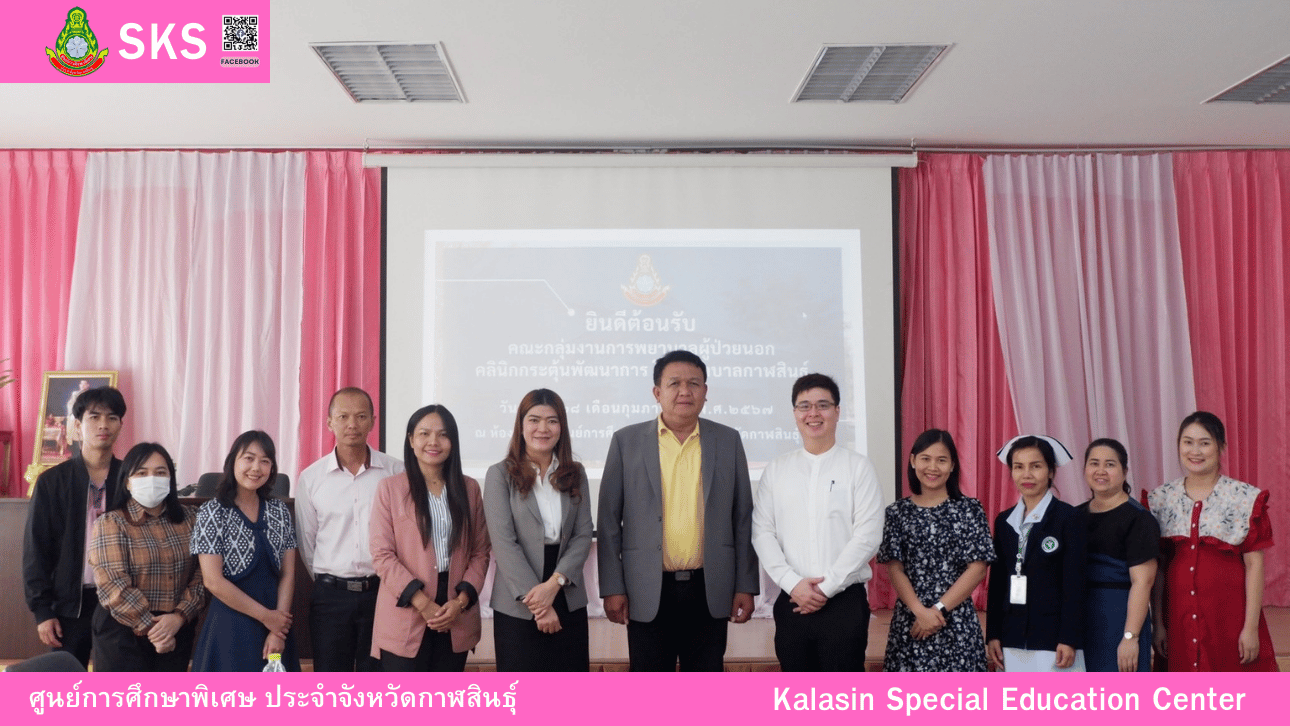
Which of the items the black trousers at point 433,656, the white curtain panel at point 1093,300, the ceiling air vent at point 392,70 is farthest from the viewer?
the white curtain panel at point 1093,300

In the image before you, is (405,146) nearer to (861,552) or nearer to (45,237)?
(45,237)

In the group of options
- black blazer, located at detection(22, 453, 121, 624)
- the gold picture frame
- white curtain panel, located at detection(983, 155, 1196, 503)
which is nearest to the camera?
black blazer, located at detection(22, 453, 121, 624)

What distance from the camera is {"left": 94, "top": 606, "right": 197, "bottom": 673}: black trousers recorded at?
104 inches

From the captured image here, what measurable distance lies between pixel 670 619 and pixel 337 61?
2.94 metres

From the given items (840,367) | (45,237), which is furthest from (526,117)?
(45,237)

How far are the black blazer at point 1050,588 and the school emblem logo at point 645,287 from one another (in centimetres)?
269

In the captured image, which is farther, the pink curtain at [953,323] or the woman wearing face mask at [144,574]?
the pink curtain at [953,323]

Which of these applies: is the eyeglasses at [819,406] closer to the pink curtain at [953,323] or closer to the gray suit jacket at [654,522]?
the gray suit jacket at [654,522]

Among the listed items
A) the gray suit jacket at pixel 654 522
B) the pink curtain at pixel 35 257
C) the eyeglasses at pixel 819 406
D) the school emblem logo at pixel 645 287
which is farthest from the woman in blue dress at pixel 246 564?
the pink curtain at pixel 35 257

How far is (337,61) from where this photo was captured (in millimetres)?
4082

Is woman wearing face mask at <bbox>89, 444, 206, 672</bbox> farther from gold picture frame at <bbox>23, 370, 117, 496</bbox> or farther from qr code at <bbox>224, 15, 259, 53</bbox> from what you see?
gold picture frame at <bbox>23, 370, 117, 496</bbox>

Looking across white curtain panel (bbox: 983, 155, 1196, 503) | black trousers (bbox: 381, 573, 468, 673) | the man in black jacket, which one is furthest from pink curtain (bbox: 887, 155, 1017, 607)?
the man in black jacket

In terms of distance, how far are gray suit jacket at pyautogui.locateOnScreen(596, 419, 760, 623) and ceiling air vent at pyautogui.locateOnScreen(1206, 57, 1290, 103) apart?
3.38 meters

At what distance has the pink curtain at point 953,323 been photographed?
16.9 ft
